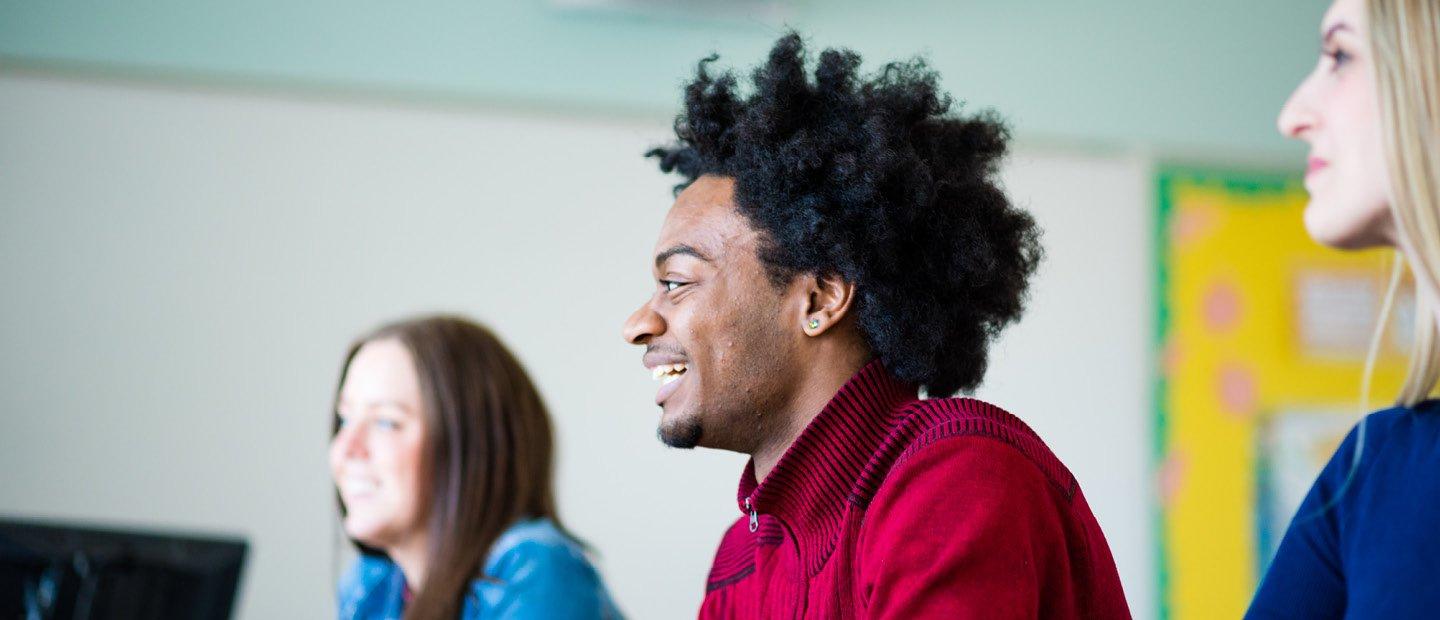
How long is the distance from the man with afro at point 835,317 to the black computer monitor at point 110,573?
0.72m

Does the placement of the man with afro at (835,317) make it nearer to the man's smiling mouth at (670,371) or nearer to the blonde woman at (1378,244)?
the man's smiling mouth at (670,371)

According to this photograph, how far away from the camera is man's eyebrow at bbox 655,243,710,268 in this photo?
4.91ft

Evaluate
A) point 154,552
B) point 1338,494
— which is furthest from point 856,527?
point 154,552

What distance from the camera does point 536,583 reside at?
79.6 inches

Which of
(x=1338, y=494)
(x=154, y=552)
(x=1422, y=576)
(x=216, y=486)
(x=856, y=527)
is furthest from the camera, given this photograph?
(x=216, y=486)

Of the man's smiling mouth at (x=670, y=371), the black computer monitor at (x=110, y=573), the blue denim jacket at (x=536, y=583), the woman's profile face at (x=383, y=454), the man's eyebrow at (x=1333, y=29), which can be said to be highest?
the man's eyebrow at (x=1333, y=29)

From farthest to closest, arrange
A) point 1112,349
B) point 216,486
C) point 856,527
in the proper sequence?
point 1112,349 < point 216,486 < point 856,527

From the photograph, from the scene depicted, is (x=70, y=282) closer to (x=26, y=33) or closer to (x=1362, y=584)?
(x=26, y=33)

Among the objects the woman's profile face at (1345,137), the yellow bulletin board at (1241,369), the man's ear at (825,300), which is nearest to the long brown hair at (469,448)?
the man's ear at (825,300)

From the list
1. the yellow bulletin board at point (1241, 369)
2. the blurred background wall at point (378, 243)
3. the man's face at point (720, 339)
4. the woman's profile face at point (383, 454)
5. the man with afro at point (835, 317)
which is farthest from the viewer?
the yellow bulletin board at point (1241, 369)

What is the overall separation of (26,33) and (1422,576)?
3.03 meters

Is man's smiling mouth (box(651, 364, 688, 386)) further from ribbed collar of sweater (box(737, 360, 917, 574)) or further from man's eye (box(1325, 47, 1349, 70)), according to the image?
man's eye (box(1325, 47, 1349, 70))

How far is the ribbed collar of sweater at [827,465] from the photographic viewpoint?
53.6 inches

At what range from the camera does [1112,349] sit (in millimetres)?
3354
